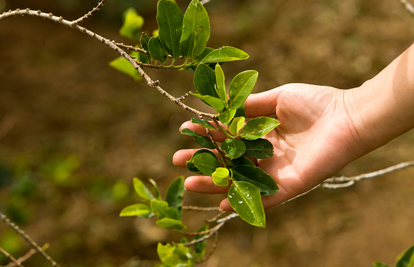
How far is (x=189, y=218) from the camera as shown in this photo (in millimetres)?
1816

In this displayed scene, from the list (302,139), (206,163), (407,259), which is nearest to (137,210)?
(206,163)

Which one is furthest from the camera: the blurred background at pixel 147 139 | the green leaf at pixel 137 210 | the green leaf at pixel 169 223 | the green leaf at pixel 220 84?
the blurred background at pixel 147 139

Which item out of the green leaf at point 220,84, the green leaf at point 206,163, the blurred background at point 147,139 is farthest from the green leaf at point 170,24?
the blurred background at point 147,139

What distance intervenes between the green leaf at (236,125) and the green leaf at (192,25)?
174 mm

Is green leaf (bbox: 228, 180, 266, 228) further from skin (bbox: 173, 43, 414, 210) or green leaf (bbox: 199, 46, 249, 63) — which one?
green leaf (bbox: 199, 46, 249, 63)

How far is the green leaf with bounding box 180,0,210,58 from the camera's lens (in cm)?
58

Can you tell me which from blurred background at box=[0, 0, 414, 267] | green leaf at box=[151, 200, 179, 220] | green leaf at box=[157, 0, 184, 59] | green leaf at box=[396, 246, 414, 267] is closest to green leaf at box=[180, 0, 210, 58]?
green leaf at box=[157, 0, 184, 59]

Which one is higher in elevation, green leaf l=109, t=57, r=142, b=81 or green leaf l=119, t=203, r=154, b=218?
green leaf l=109, t=57, r=142, b=81

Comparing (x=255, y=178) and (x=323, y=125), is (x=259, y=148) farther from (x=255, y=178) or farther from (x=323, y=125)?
(x=323, y=125)

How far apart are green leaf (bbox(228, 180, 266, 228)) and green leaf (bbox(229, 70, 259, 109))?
0.56ft

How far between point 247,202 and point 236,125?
6.4 inches

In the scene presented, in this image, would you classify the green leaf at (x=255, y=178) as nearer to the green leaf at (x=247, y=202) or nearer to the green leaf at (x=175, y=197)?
the green leaf at (x=247, y=202)

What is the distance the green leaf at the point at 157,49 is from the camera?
603mm

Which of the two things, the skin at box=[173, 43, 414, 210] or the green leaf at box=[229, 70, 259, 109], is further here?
the skin at box=[173, 43, 414, 210]
